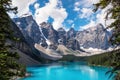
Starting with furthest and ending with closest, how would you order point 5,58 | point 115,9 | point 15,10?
point 15,10 < point 5,58 < point 115,9

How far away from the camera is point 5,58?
1258 cm

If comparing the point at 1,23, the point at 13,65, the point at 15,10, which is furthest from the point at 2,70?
the point at 15,10

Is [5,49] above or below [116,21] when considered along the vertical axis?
below

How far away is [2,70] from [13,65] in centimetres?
61

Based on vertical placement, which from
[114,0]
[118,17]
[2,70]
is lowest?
[2,70]

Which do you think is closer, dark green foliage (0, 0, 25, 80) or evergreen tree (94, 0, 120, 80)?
evergreen tree (94, 0, 120, 80)

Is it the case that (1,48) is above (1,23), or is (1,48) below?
below

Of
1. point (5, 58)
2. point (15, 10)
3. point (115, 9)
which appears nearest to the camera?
point (115, 9)

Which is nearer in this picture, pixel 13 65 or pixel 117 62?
pixel 117 62

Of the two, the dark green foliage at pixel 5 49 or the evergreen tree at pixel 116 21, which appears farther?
the dark green foliage at pixel 5 49

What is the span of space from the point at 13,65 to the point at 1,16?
8.11ft

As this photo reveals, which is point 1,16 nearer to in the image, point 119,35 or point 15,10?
point 15,10

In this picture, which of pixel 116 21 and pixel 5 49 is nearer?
pixel 116 21

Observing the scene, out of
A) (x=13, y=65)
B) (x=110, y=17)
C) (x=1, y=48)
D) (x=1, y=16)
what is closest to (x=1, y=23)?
(x=1, y=16)
